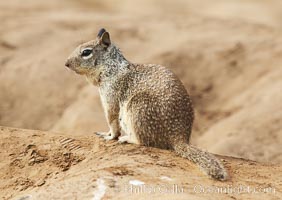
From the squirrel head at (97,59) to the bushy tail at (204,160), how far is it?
117 centimetres

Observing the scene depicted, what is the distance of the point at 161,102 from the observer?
24.7 ft

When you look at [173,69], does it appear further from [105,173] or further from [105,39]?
[105,173]

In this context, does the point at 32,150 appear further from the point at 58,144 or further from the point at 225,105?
the point at 225,105

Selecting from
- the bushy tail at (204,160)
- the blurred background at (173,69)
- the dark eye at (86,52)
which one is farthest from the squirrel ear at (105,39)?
the blurred background at (173,69)

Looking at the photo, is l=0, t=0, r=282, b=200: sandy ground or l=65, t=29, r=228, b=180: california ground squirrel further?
l=65, t=29, r=228, b=180: california ground squirrel

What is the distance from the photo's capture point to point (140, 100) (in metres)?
7.59

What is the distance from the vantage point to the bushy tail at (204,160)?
6.91 m

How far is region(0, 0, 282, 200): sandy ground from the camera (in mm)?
7102

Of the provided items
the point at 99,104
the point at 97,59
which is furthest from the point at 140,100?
the point at 99,104

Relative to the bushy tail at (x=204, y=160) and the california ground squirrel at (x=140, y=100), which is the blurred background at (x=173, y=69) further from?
the bushy tail at (x=204, y=160)

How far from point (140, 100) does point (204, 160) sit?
950mm

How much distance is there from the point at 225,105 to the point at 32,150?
20.9ft

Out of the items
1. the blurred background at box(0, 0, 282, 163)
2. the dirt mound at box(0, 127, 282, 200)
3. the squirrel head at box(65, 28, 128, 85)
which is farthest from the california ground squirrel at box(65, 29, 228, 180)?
the blurred background at box(0, 0, 282, 163)

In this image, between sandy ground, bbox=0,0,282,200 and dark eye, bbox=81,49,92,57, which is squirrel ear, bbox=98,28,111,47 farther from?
sandy ground, bbox=0,0,282,200
